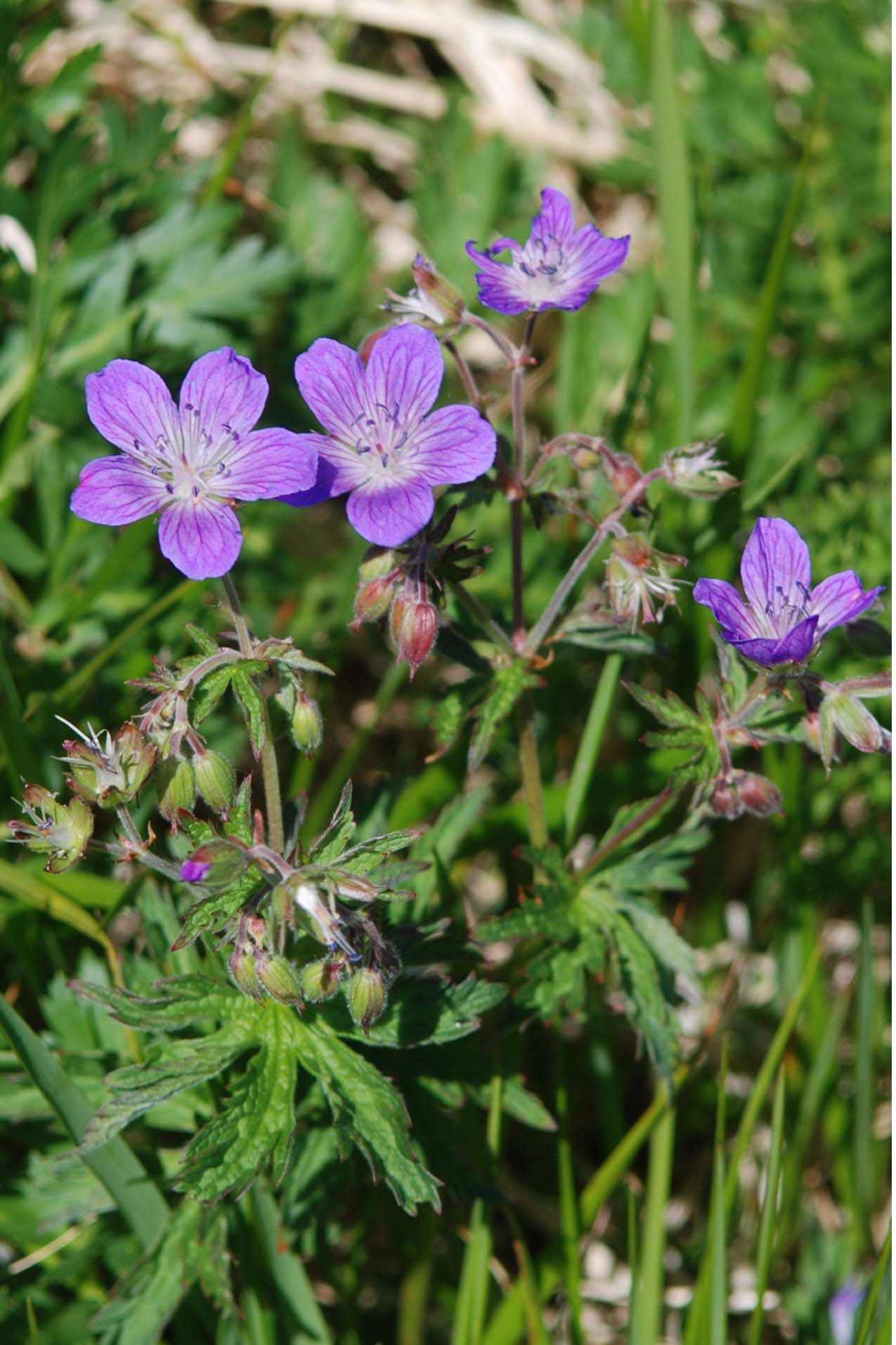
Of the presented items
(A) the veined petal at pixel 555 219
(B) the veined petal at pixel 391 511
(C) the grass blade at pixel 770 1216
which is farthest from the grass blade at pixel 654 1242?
(A) the veined petal at pixel 555 219

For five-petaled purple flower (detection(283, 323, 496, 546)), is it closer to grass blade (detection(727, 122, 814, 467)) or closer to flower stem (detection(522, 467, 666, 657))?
flower stem (detection(522, 467, 666, 657))

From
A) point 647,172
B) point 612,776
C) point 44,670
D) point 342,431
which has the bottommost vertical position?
point 612,776

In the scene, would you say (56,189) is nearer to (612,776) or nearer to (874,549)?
(612,776)

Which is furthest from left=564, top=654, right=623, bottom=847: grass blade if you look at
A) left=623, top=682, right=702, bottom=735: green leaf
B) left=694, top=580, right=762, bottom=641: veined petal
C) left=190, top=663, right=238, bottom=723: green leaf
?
left=190, top=663, right=238, bottom=723: green leaf

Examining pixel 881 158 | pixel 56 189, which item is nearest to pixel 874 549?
pixel 881 158

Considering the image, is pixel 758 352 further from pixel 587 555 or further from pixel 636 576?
pixel 636 576
